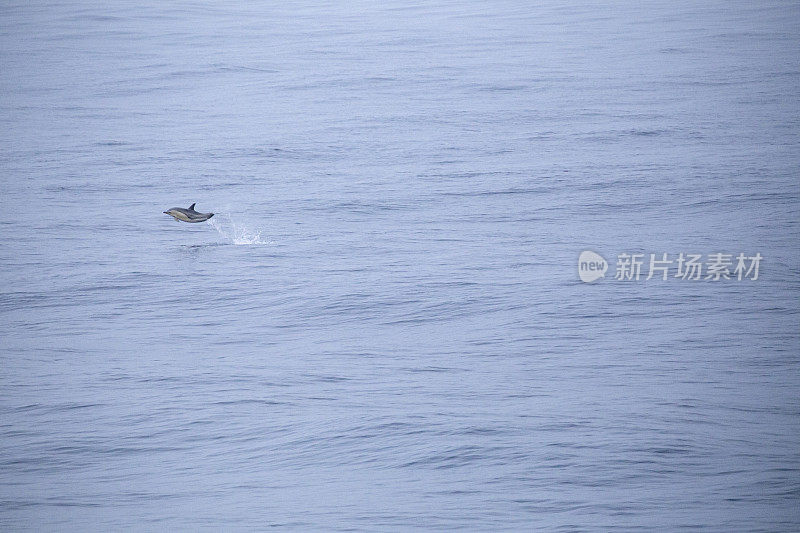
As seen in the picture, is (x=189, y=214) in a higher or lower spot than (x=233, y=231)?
higher

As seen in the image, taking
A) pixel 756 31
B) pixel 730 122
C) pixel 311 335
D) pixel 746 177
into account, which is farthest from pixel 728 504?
pixel 756 31

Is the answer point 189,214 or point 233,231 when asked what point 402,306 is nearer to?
point 189,214

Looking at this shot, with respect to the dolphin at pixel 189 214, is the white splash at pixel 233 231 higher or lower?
lower

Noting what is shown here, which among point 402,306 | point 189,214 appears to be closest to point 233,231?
point 189,214

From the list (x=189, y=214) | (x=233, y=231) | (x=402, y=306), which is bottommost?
(x=402, y=306)

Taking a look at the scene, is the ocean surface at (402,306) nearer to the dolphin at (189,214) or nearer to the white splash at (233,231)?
the white splash at (233,231)

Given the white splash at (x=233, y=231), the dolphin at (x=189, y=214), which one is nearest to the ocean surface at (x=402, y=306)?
the white splash at (x=233, y=231)

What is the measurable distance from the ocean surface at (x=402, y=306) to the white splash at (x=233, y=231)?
0.15 m

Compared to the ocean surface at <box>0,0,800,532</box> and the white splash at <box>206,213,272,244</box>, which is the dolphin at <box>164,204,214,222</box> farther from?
the white splash at <box>206,213,272,244</box>

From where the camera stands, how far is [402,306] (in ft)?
87.7

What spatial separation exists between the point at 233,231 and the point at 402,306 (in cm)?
865

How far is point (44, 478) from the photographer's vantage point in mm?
19109

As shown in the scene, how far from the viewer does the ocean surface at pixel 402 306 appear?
18625 millimetres

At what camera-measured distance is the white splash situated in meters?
32.7
